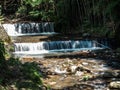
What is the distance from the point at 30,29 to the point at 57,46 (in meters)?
6.38

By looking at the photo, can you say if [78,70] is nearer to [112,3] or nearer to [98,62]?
[98,62]

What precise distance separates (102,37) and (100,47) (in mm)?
1335

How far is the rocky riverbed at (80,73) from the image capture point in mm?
9103

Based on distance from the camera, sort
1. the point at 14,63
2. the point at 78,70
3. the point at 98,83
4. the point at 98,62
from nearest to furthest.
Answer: the point at 14,63 < the point at 98,83 < the point at 78,70 < the point at 98,62

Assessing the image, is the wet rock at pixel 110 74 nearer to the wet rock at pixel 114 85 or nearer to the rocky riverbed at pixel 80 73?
the rocky riverbed at pixel 80 73

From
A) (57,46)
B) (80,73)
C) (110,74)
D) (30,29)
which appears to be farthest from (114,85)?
(30,29)

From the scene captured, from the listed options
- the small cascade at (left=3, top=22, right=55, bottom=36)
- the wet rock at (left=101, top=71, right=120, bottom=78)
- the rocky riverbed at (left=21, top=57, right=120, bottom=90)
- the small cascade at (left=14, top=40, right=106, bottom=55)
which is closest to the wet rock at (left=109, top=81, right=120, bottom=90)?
the rocky riverbed at (left=21, top=57, right=120, bottom=90)

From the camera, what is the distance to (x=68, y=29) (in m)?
22.4

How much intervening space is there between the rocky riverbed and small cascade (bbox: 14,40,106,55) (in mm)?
2807

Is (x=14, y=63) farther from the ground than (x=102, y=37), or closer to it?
farther from the ground

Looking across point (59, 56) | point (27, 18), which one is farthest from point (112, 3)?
point (27, 18)

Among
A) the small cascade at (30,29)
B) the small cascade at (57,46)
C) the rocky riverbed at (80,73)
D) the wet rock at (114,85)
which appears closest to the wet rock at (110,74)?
the rocky riverbed at (80,73)

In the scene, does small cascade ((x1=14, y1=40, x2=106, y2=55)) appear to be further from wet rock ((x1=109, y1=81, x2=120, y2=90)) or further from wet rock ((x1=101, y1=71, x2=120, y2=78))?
wet rock ((x1=109, y1=81, x2=120, y2=90))

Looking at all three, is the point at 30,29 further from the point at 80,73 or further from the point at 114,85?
the point at 114,85
